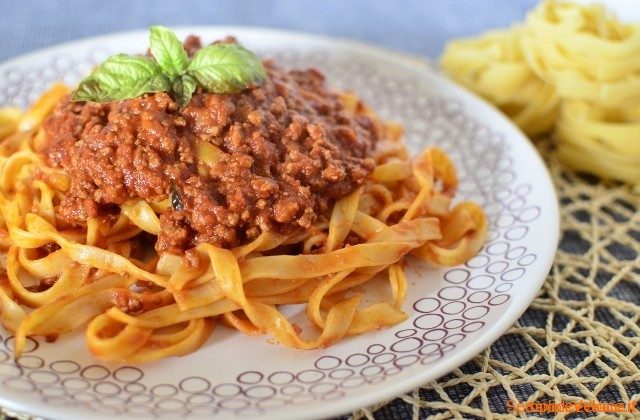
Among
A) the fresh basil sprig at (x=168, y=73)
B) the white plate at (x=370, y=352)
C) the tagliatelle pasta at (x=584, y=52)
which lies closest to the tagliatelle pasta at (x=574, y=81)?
the tagliatelle pasta at (x=584, y=52)

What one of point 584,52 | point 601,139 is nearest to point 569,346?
point 601,139

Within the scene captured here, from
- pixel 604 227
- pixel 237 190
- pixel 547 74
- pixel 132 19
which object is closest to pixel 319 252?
pixel 237 190

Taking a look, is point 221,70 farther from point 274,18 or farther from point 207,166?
point 274,18

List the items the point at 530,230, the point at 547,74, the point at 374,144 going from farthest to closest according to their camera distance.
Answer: the point at 547,74 < the point at 374,144 < the point at 530,230

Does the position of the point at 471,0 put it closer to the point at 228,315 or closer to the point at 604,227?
the point at 604,227

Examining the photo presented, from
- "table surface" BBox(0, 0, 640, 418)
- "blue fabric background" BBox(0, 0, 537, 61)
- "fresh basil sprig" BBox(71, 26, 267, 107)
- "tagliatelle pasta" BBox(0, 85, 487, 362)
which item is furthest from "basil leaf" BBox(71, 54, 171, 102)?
"blue fabric background" BBox(0, 0, 537, 61)

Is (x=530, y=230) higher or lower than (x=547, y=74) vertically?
lower

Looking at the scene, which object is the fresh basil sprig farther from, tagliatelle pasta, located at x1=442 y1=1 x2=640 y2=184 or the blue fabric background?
the blue fabric background
